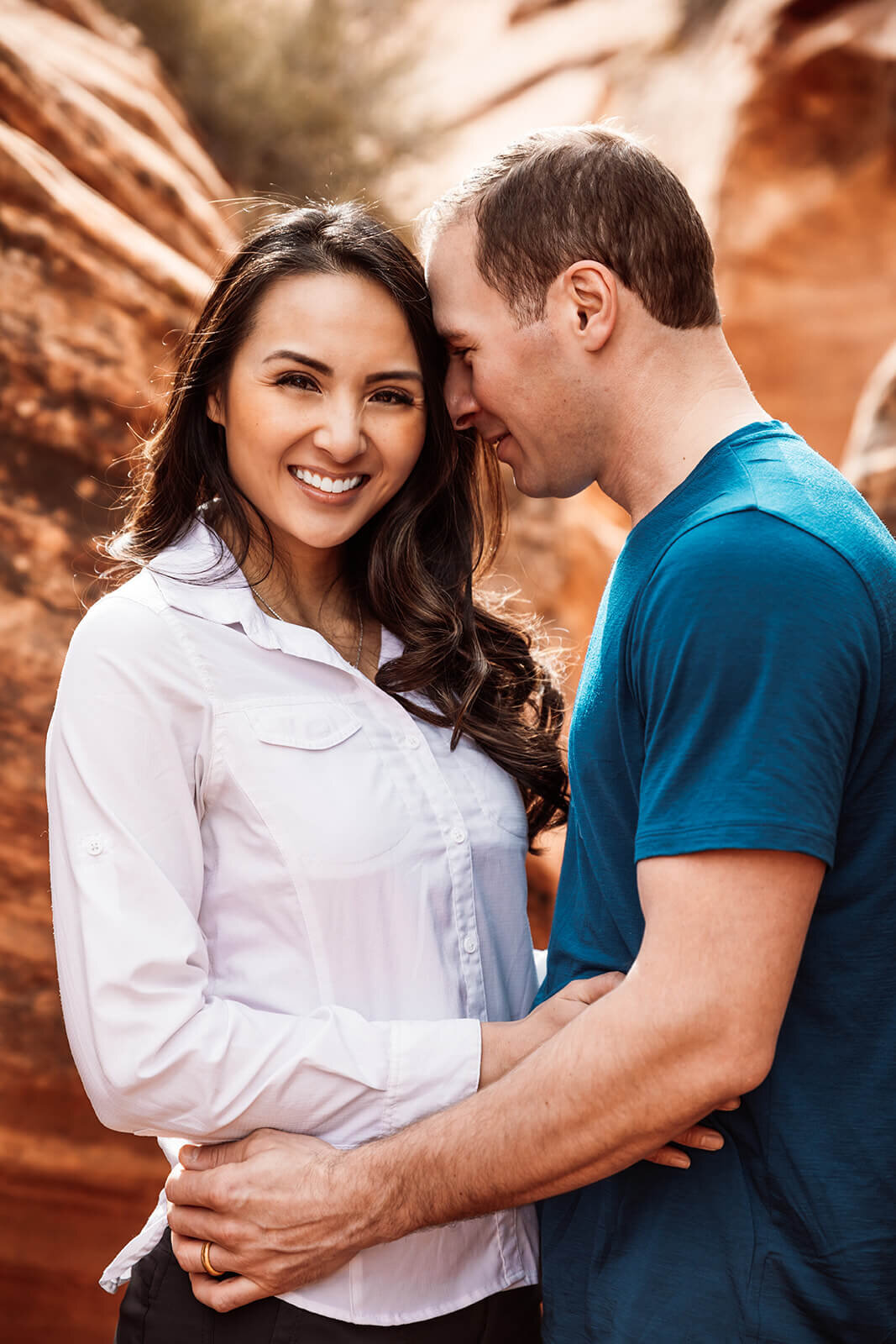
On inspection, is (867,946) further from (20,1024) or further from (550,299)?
(20,1024)

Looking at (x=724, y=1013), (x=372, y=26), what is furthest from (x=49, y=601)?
(x=372, y=26)

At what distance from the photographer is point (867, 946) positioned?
1477mm

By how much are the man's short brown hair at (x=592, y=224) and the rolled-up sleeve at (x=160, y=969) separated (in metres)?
0.82

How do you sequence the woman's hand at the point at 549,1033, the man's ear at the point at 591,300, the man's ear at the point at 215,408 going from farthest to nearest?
the man's ear at the point at 215,408 → the man's ear at the point at 591,300 → the woman's hand at the point at 549,1033

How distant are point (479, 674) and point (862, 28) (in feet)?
21.8

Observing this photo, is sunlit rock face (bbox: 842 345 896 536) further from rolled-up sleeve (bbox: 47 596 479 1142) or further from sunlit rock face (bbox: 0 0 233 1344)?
rolled-up sleeve (bbox: 47 596 479 1142)

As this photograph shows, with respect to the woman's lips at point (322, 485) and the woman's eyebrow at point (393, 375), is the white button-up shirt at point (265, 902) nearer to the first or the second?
the woman's lips at point (322, 485)

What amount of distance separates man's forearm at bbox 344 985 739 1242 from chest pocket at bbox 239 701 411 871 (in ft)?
1.43

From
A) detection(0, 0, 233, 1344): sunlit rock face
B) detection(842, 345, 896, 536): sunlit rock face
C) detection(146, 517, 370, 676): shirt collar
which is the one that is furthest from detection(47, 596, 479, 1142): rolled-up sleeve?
detection(842, 345, 896, 536): sunlit rock face

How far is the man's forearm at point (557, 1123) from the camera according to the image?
4.48 feet

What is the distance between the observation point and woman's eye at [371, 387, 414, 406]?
80.5 inches

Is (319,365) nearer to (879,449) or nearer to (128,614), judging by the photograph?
(128,614)

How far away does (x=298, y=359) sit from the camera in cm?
194

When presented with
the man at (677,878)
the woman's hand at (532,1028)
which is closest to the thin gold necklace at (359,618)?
the man at (677,878)
